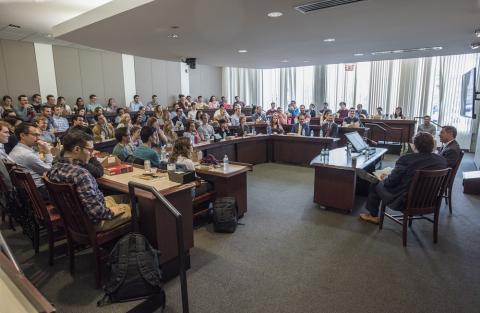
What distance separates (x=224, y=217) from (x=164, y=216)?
118 centimetres

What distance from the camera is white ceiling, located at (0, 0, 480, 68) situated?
11.6 ft

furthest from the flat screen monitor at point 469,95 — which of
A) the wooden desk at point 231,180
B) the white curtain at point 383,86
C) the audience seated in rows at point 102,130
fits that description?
the audience seated in rows at point 102,130

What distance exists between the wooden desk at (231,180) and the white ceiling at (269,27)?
1966mm

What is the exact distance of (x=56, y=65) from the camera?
362 inches

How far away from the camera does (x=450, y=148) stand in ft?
12.5

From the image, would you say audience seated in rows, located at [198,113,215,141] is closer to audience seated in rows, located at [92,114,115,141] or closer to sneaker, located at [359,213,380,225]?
audience seated in rows, located at [92,114,115,141]

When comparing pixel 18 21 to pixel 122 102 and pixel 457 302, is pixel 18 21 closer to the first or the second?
pixel 122 102

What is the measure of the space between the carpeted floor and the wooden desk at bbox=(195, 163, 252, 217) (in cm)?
31

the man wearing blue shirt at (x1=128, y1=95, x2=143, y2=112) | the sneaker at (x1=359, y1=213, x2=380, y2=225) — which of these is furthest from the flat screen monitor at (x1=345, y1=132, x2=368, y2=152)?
the man wearing blue shirt at (x1=128, y1=95, x2=143, y2=112)

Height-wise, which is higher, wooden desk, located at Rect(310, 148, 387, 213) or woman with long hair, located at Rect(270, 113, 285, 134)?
woman with long hair, located at Rect(270, 113, 285, 134)

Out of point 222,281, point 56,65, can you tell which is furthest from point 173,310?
point 56,65

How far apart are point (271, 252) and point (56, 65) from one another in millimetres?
9527

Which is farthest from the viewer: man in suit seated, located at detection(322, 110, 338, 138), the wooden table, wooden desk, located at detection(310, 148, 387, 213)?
man in suit seated, located at detection(322, 110, 338, 138)

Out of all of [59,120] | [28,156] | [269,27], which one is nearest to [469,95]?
[269,27]
